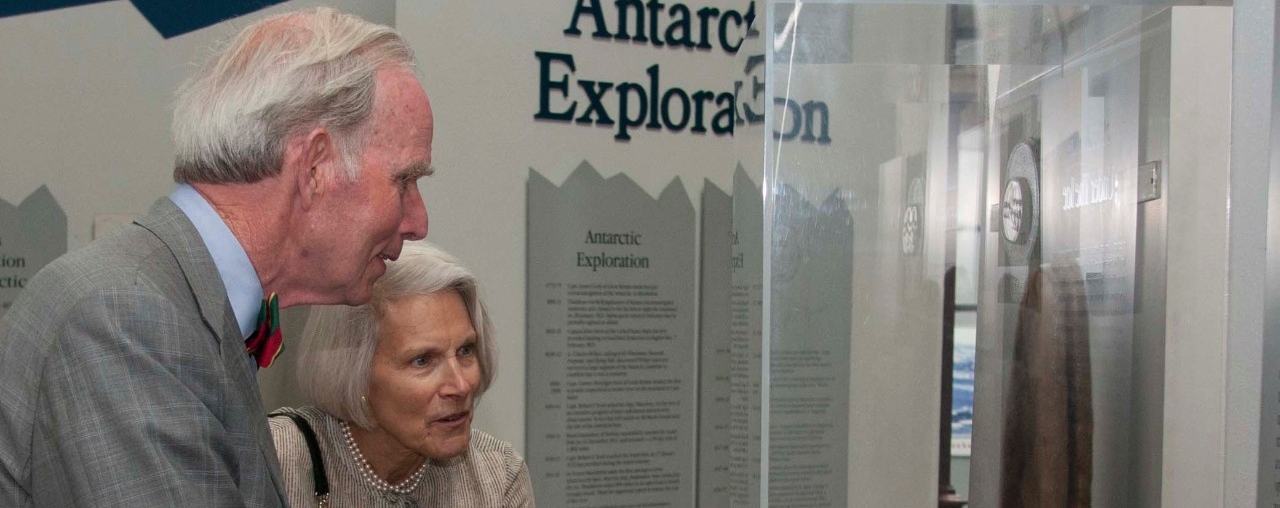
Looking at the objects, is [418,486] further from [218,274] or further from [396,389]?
[218,274]

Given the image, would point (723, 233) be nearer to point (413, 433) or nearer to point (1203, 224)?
point (413, 433)

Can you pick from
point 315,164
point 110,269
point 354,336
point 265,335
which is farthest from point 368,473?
point 110,269

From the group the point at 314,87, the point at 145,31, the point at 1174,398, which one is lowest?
the point at 1174,398

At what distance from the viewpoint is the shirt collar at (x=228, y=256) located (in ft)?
4.30

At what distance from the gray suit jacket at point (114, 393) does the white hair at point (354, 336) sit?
1008mm

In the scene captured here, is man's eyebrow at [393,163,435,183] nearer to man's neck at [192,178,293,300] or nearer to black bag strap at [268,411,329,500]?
man's neck at [192,178,293,300]

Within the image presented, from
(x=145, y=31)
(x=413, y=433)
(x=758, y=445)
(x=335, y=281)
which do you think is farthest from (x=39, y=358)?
(x=145, y=31)

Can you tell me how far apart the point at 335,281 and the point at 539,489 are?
1.63m

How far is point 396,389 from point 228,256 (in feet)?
3.15

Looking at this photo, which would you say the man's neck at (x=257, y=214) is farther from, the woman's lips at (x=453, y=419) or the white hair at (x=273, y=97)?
the woman's lips at (x=453, y=419)

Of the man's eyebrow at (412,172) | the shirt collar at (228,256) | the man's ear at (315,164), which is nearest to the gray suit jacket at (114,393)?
the shirt collar at (228,256)

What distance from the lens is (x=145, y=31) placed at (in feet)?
9.23

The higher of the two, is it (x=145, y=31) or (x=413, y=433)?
(x=145, y=31)

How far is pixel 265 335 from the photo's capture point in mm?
1426
